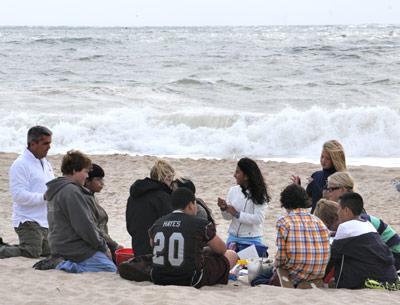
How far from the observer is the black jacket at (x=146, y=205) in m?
6.95

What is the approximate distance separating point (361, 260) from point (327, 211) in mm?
724

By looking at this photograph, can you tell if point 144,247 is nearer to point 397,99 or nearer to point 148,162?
point 148,162

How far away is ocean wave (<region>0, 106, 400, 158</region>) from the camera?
17.7 m

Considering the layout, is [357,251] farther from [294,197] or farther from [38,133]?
[38,133]

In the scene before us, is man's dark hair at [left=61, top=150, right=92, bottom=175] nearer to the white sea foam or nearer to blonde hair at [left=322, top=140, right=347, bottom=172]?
blonde hair at [left=322, top=140, right=347, bottom=172]

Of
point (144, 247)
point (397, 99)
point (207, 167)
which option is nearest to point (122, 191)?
point (207, 167)

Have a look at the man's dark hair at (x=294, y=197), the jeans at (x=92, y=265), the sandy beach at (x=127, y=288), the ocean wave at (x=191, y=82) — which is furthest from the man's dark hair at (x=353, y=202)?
the ocean wave at (x=191, y=82)

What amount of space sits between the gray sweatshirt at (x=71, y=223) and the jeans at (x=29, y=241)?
0.82 meters

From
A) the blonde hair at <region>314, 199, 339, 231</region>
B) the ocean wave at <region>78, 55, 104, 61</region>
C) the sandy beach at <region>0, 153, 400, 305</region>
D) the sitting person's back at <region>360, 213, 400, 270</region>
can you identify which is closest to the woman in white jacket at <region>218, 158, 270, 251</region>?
the blonde hair at <region>314, 199, 339, 231</region>

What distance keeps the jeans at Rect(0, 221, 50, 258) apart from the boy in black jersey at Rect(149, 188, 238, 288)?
1.86m

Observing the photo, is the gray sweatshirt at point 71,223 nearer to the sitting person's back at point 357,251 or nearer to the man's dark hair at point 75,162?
the man's dark hair at point 75,162

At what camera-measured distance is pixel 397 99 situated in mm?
26328

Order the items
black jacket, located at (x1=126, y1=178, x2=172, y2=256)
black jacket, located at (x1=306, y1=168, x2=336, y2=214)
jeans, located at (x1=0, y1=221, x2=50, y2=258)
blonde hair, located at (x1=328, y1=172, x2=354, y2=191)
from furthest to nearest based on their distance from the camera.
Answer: black jacket, located at (x1=306, y1=168, x2=336, y2=214) → jeans, located at (x1=0, y1=221, x2=50, y2=258) → blonde hair, located at (x1=328, y1=172, x2=354, y2=191) → black jacket, located at (x1=126, y1=178, x2=172, y2=256)

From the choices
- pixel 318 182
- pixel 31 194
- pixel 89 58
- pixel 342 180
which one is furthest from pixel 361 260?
pixel 89 58
